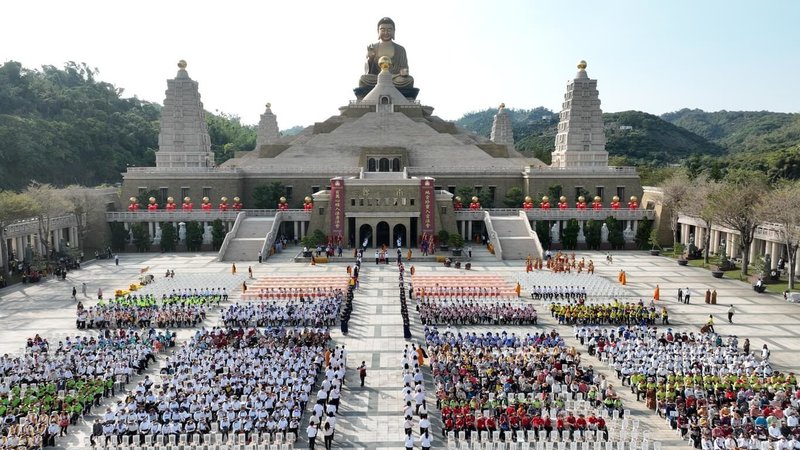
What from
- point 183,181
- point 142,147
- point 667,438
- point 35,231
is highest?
point 142,147

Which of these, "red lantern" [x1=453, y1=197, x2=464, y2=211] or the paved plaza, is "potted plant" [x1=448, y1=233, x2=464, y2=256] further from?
"red lantern" [x1=453, y1=197, x2=464, y2=211]

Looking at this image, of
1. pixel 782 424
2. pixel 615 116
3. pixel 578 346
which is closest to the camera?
pixel 782 424

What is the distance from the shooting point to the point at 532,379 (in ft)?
77.8

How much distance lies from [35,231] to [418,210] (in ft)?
111

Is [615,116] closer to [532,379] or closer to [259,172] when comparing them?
[259,172]

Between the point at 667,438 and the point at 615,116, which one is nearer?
the point at 667,438

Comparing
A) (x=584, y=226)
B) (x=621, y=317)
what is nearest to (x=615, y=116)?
(x=584, y=226)

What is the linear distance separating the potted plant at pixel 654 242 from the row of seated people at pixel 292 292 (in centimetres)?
3203

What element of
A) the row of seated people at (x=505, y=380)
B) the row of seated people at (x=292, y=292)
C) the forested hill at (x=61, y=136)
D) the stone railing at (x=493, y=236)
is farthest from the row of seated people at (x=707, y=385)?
the forested hill at (x=61, y=136)

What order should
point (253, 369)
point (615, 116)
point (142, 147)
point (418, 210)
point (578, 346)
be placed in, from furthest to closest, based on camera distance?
point (615, 116) < point (142, 147) < point (418, 210) < point (578, 346) < point (253, 369)

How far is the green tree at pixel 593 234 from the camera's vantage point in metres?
62.4

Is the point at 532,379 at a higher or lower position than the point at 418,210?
lower

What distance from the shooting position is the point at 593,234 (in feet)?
205

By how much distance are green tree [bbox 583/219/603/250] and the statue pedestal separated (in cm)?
4023
